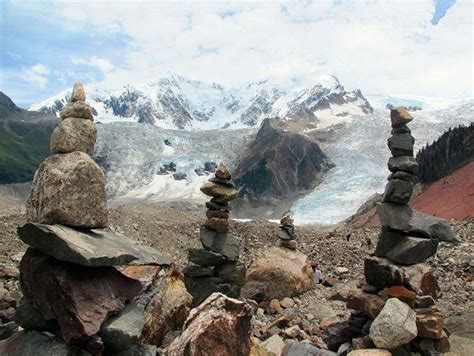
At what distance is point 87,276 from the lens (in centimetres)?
848

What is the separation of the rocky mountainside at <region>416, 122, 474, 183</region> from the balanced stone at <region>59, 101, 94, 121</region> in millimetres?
50731

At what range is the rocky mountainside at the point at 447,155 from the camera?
56.6 metres

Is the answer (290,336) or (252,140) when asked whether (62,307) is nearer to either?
(290,336)

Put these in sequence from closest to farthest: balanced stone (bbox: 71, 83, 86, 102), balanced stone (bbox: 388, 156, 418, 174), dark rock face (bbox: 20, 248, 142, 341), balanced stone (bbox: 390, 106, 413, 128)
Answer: dark rock face (bbox: 20, 248, 142, 341), balanced stone (bbox: 71, 83, 86, 102), balanced stone (bbox: 388, 156, 418, 174), balanced stone (bbox: 390, 106, 413, 128)

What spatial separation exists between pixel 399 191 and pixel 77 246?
26.6ft

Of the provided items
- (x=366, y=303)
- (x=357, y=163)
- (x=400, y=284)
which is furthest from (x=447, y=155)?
(x=366, y=303)

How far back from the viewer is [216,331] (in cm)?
898

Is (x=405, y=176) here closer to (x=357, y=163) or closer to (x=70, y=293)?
(x=70, y=293)

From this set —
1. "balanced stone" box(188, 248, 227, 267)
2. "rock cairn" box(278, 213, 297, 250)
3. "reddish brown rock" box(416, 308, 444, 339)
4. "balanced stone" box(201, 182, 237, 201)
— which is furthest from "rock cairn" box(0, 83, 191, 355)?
"rock cairn" box(278, 213, 297, 250)

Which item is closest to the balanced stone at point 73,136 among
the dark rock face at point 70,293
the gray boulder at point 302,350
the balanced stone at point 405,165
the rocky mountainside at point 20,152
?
the dark rock face at point 70,293

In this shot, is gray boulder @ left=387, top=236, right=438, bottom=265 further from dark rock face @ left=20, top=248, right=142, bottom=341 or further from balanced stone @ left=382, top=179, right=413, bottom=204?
dark rock face @ left=20, top=248, right=142, bottom=341

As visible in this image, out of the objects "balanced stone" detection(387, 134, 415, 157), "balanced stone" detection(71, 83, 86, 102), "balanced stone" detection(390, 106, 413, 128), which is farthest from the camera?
"balanced stone" detection(387, 134, 415, 157)

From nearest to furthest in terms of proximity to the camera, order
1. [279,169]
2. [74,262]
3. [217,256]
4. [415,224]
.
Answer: [74,262]
[415,224]
[217,256]
[279,169]

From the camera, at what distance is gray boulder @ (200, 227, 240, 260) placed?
17625 mm
